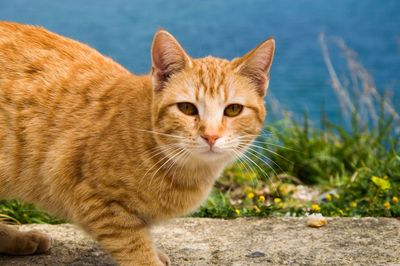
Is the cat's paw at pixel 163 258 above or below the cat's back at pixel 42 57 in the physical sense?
below

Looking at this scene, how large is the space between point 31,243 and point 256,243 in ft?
4.46

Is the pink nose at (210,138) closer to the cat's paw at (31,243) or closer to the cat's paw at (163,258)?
the cat's paw at (163,258)

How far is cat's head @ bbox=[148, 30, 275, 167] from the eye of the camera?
3.30m

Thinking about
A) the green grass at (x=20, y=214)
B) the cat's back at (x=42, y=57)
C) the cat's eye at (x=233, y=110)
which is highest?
the cat's back at (x=42, y=57)

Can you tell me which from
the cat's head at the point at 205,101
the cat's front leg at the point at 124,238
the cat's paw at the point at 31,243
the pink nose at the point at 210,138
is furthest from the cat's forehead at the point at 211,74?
the cat's paw at the point at 31,243

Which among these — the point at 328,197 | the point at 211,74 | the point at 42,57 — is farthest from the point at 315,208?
the point at 42,57

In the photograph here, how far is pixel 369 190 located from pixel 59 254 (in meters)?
2.36

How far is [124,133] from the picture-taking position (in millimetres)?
3525

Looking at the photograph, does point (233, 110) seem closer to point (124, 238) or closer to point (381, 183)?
point (124, 238)

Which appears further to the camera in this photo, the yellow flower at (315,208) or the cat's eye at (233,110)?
the yellow flower at (315,208)

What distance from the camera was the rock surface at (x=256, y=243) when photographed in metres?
3.99

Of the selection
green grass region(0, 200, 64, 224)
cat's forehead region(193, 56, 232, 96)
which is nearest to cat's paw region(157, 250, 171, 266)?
cat's forehead region(193, 56, 232, 96)

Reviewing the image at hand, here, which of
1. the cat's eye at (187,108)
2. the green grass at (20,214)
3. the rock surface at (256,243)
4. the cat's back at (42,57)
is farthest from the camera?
the green grass at (20,214)

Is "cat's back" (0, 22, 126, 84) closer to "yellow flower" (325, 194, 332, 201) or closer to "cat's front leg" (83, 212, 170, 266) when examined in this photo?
"cat's front leg" (83, 212, 170, 266)
